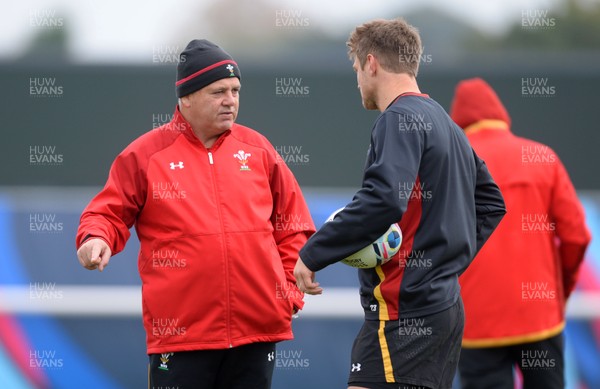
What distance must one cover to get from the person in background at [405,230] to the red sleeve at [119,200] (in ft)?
2.88

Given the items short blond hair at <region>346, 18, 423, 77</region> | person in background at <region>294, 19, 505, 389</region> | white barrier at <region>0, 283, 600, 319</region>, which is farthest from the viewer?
white barrier at <region>0, 283, 600, 319</region>

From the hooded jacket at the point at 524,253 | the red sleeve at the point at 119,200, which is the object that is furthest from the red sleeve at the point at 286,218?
the hooded jacket at the point at 524,253

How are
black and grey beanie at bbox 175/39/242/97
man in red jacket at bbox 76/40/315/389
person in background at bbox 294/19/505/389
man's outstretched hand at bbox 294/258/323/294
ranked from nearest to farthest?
person in background at bbox 294/19/505/389
man's outstretched hand at bbox 294/258/323/294
man in red jacket at bbox 76/40/315/389
black and grey beanie at bbox 175/39/242/97

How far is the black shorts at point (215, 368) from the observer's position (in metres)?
4.19

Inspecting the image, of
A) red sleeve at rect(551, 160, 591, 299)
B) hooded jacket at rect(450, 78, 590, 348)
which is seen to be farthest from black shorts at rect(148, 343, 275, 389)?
red sleeve at rect(551, 160, 591, 299)

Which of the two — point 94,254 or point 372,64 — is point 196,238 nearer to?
point 94,254

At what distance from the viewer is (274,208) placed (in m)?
4.52

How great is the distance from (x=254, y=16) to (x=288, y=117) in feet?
106

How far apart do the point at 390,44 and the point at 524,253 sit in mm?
2247

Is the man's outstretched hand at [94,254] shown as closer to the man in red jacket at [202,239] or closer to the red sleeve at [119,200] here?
the man in red jacket at [202,239]

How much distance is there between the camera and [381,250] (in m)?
3.79

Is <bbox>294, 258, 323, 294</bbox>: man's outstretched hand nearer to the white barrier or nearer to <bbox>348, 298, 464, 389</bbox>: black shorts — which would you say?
<bbox>348, 298, 464, 389</bbox>: black shorts

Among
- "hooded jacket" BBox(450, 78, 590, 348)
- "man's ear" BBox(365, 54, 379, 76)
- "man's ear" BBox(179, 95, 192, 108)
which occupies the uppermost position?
"man's ear" BBox(365, 54, 379, 76)

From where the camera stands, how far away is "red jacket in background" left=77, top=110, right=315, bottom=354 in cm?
418
